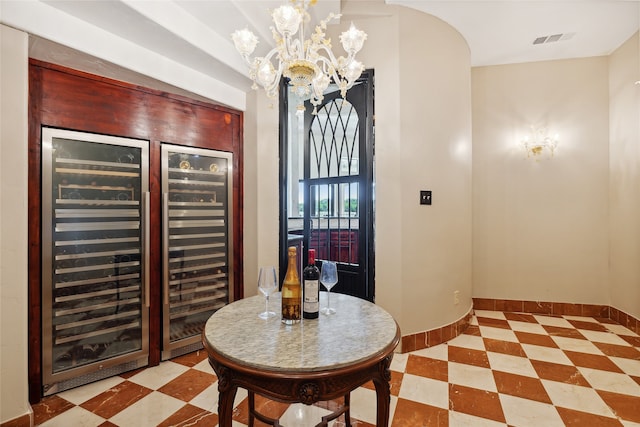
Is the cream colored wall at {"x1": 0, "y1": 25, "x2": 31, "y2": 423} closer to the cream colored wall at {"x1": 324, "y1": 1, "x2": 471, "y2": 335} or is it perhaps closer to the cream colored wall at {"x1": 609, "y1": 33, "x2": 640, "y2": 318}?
the cream colored wall at {"x1": 324, "y1": 1, "x2": 471, "y2": 335}

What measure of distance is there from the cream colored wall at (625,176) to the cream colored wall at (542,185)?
106 mm

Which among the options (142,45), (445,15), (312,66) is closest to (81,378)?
(142,45)

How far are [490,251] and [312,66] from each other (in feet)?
11.1

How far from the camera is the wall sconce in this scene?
12.2 feet

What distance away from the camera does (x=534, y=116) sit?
3777 mm

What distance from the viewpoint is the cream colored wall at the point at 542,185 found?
143 inches


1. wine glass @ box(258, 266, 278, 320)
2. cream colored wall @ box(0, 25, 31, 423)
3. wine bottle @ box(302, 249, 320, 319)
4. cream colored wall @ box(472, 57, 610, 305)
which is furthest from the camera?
cream colored wall @ box(472, 57, 610, 305)

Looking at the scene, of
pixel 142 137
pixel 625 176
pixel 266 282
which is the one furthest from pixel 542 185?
pixel 142 137

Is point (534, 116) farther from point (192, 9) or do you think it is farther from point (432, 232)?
point (192, 9)

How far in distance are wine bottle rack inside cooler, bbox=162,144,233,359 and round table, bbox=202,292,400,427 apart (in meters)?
1.40

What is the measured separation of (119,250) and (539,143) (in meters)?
4.60

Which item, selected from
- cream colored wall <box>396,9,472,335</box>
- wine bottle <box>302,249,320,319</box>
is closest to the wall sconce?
cream colored wall <box>396,9,472,335</box>

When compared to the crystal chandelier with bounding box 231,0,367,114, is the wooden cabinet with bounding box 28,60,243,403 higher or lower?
lower

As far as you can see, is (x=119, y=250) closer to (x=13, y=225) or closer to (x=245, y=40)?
(x=13, y=225)
